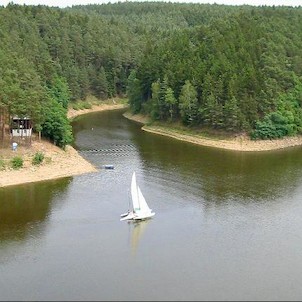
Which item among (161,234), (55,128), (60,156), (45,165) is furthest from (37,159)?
(161,234)

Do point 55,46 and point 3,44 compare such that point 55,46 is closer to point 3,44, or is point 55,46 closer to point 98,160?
point 3,44

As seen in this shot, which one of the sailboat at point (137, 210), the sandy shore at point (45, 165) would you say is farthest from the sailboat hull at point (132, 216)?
the sandy shore at point (45, 165)

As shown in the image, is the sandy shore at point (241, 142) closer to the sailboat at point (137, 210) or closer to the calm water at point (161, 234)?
the calm water at point (161, 234)

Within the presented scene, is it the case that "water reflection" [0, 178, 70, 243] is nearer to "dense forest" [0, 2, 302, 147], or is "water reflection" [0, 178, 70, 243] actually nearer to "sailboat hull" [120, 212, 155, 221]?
"sailboat hull" [120, 212, 155, 221]

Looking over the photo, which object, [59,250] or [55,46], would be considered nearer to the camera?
[59,250]

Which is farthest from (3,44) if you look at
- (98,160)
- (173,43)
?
(173,43)

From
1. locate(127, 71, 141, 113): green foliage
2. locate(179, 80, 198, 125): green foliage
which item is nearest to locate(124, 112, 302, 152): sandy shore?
locate(179, 80, 198, 125): green foliage

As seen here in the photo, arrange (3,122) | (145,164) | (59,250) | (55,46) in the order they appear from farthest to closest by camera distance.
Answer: (55,46), (145,164), (3,122), (59,250)

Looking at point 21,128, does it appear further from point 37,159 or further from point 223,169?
point 223,169
